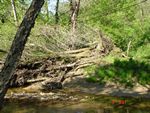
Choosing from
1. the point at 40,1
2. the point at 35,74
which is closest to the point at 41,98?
the point at 35,74

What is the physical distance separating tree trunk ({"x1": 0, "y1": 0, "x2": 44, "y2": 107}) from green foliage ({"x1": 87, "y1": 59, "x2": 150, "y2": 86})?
12567 millimetres

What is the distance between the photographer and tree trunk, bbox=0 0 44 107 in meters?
7.48

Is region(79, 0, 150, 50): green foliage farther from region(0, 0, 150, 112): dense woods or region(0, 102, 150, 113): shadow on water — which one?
region(0, 102, 150, 113): shadow on water

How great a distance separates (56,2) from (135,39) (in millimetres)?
9814

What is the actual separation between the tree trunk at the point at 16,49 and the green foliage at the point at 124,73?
12.6 meters

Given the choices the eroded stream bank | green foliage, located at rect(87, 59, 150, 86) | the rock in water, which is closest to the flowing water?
the eroded stream bank

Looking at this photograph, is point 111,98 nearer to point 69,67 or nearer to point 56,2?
point 69,67

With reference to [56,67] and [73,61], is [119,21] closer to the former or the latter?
[73,61]

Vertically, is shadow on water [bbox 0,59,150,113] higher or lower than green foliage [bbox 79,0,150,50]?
lower

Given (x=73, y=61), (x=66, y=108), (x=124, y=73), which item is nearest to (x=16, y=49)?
(x=66, y=108)

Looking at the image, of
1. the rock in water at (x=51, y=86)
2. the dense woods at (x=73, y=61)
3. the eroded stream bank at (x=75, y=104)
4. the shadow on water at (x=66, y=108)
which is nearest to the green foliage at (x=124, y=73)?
the dense woods at (x=73, y=61)

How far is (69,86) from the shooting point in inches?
803

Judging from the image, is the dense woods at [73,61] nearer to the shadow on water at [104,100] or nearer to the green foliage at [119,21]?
the shadow on water at [104,100]

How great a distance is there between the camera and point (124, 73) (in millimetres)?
20219
